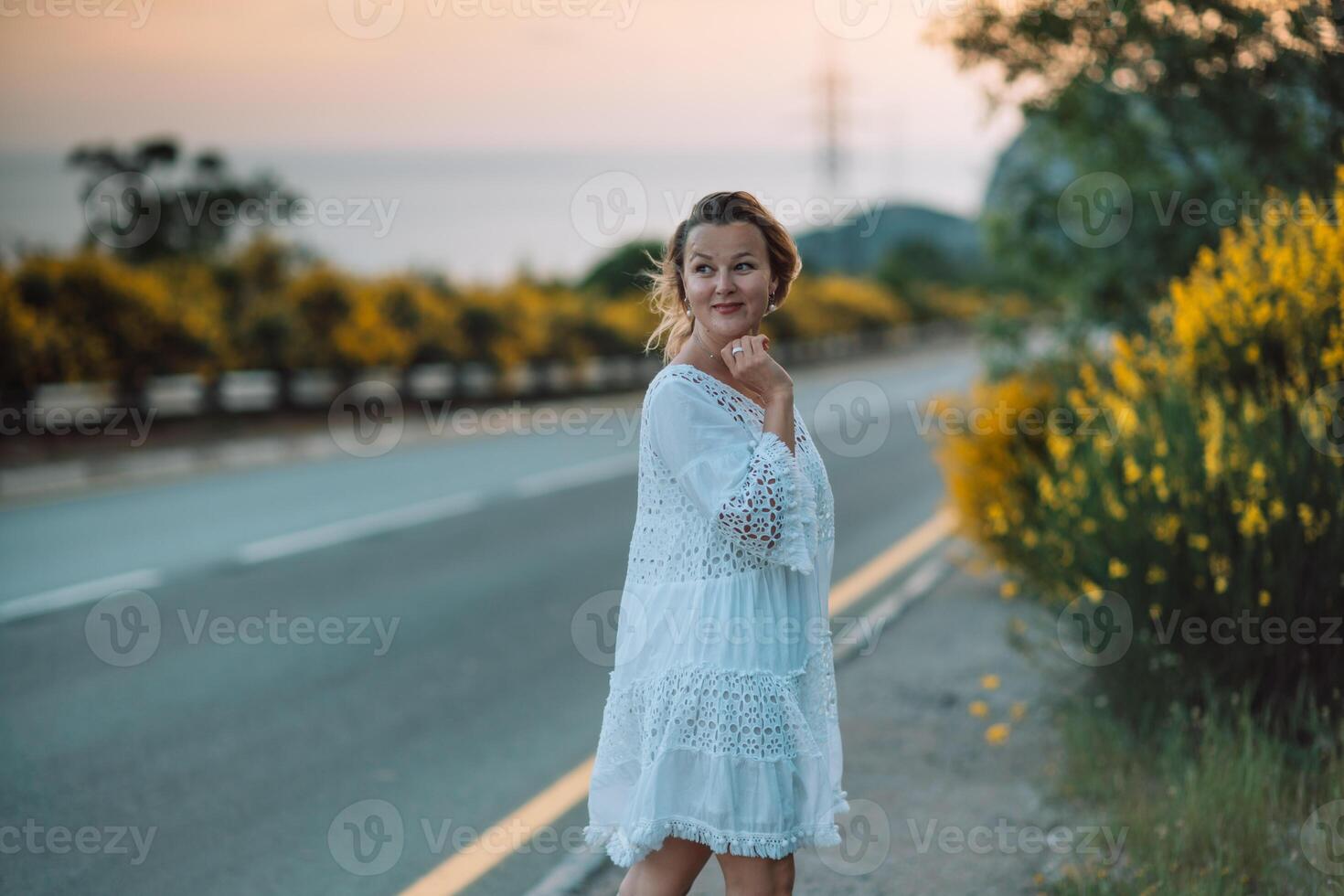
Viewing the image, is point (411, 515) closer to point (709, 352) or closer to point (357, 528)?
point (357, 528)

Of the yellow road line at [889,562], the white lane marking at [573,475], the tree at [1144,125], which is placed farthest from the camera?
the white lane marking at [573,475]

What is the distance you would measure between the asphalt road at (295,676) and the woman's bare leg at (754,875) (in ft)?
5.91

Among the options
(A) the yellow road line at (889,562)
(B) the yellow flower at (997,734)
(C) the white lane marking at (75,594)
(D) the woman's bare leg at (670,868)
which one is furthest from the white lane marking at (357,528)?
(D) the woman's bare leg at (670,868)

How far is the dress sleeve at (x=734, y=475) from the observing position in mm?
2762

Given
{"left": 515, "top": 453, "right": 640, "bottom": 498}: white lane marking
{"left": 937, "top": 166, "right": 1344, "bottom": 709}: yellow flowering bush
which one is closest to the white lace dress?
{"left": 937, "top": 166, "right": 1344, "bottom": 709}: yellow flowering bush

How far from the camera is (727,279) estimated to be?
2.95 meters

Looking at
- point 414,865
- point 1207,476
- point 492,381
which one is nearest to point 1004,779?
point 1207,476

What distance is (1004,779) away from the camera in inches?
203

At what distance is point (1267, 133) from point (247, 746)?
22.8 feet

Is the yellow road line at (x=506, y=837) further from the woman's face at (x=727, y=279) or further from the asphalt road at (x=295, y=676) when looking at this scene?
the woman's face at (x=727, y=279)

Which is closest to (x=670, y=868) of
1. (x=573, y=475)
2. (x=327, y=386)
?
(x=573, y=475)

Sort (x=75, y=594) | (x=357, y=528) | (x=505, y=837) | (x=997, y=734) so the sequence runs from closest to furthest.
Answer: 1. (x=505, y=837)
2. (x=997, y=734)
3. (x=75, y=594)
4. (x=357, y=528)

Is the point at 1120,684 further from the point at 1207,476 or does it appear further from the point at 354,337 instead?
the point at 354,337

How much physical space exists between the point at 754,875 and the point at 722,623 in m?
0.55
